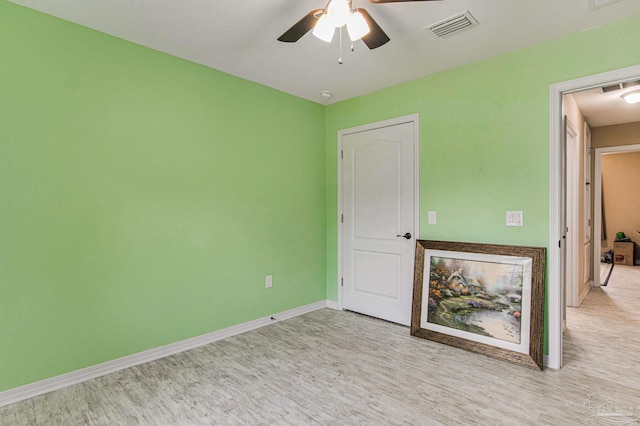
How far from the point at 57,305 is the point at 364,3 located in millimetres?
2825

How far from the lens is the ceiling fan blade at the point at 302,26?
1759 millimetres

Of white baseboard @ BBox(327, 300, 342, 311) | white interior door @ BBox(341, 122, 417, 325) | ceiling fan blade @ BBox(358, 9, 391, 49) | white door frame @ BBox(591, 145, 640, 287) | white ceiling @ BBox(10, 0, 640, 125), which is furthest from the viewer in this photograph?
white door frame @ BBox(591, 145, 640, 287)

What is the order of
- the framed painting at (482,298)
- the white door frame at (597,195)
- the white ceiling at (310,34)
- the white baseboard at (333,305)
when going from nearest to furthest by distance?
the white ceiling at (310,34), the framed painting at (482,298), the white baseboard at (333,305), the white door frame at (597,195)

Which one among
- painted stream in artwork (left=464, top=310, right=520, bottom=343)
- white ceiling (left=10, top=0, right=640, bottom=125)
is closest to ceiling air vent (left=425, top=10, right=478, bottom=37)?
white ceiling (left=10, top=0, right=640, bottom=125)

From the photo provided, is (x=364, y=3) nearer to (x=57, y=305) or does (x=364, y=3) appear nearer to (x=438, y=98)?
(x=438, y=98)

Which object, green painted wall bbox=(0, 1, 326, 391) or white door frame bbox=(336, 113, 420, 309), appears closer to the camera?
green painted wall bbox=(0, 1, 326, 391)

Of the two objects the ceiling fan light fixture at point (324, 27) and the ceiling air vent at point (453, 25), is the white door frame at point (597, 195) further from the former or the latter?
the ceiling fan light fixture at point (324, 27)

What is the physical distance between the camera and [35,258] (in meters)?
2.18

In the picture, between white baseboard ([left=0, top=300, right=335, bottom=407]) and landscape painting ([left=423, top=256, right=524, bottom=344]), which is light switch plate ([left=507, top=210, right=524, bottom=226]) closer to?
landscape painting ([left=423, top=256, right=524, bottom=344])

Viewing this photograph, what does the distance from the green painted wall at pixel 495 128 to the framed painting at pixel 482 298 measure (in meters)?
0.14

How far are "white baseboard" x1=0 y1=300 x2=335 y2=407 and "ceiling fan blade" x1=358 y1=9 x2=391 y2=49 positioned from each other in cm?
273

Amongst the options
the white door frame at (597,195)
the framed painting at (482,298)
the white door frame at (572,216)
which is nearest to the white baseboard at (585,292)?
the white door frame at (597,195)

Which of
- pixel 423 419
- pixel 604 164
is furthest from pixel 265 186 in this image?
pixel 604 164

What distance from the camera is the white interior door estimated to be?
3404 millimetres
